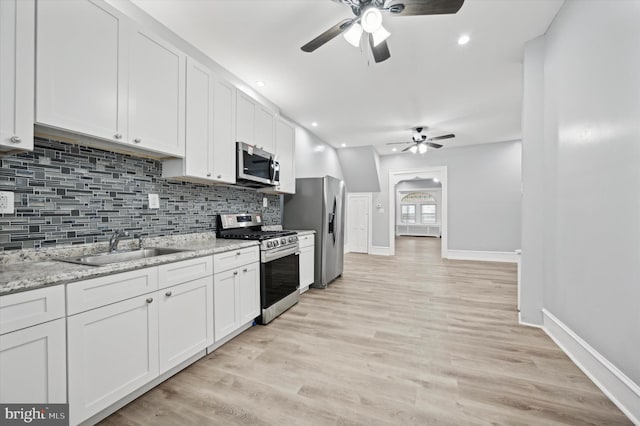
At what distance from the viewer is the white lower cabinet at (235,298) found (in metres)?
2.10

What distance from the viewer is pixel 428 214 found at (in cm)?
1262

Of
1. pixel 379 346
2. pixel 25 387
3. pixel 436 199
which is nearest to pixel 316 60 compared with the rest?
pixel 379 346

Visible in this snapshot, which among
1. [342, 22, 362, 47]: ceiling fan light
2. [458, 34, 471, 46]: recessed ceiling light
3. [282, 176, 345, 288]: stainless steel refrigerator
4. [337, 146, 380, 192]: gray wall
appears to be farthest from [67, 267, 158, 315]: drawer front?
[337, 146, 380, 192]: gray wall

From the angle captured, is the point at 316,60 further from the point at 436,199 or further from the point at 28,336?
the point at 436,199

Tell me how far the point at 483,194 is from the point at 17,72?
7459 millimetres

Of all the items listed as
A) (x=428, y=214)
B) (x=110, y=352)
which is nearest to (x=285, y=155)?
(x=110, y=352)

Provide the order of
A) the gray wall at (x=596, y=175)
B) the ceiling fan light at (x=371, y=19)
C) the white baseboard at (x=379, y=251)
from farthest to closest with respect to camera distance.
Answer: the white baseboard at (x=379, y=251) < the ceiling fan light at (x=371, y=19) < the gray wall at (x=596, y=175)

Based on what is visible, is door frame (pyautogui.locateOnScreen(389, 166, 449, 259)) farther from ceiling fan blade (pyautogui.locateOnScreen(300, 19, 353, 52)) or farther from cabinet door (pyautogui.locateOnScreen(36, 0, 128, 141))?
cabinet door (pyautogui.locateOnScreen(36, 0, 128, 141))

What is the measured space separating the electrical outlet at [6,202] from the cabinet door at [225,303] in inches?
47.0

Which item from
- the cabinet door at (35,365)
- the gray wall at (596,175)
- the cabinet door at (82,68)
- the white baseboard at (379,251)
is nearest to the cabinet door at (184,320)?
the cabinet door at (35,365)

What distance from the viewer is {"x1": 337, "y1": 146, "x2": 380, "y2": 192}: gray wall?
6.72 metres

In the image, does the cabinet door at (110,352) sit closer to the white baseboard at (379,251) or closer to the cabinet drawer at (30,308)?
the cabinet drawer at (30,308)

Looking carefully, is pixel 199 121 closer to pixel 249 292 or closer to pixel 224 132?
pixel 224 132

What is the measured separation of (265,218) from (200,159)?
5.46 feet
